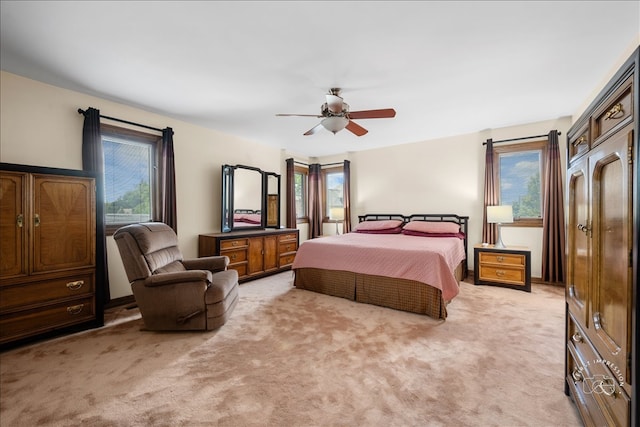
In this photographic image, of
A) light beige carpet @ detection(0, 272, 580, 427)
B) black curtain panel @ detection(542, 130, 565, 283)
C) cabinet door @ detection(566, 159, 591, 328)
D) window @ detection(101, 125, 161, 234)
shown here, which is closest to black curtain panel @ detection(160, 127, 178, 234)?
window @ detection(101, 125, 161, 234)

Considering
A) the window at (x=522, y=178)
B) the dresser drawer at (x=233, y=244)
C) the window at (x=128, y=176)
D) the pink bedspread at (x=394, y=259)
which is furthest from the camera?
the window at (x=522, y=178)

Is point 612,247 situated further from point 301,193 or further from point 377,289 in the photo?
point 301,193

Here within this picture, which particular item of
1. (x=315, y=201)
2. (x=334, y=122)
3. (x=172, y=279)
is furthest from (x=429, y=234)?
(x=172, y=279)

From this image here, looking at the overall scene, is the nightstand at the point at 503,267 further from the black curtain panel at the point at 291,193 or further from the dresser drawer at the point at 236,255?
the dresser drawer at the point at 236,255

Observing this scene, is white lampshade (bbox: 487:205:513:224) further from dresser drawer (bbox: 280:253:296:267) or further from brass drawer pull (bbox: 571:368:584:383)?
dresser drawer (bbox: 280:253:296:267)

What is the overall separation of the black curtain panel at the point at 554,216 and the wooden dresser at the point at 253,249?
14.0ft

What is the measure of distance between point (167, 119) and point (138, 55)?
172cm

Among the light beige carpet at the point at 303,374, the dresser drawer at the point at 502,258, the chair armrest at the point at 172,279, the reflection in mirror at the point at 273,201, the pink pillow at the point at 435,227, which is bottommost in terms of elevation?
the light beige carpet at the point at 303,374

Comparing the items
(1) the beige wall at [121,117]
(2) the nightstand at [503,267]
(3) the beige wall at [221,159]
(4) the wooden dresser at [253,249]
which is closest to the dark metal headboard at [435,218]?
(3) the beige wall at [221,159]

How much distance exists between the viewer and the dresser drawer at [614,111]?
919 millimetres

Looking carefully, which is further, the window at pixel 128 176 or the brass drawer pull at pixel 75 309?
the window at pixel 128 176

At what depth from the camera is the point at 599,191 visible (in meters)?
1.18

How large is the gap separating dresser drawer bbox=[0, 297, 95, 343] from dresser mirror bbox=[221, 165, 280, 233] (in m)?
2.17

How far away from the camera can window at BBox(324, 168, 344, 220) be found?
650 cm
